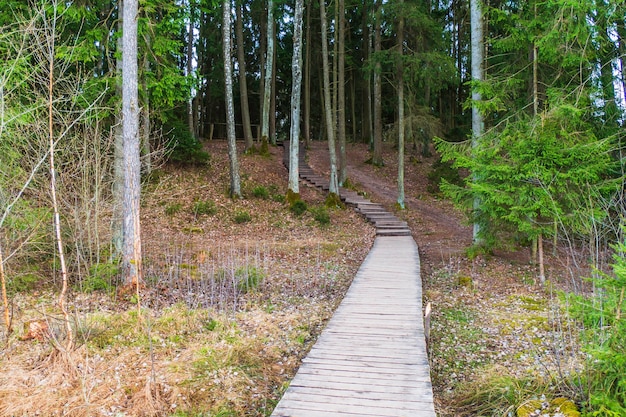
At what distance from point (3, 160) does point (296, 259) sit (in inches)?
242

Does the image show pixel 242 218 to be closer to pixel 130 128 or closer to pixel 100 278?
pixel 100 278

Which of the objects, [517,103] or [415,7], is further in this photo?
[415,7]

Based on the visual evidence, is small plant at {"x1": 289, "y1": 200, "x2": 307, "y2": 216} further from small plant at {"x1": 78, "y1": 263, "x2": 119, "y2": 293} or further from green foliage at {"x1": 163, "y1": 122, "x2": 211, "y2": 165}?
small plant at {"x1": 78, "y1": 263, "x2": 119, "y2": 293}

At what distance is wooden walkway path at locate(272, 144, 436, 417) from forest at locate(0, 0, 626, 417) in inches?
20.2

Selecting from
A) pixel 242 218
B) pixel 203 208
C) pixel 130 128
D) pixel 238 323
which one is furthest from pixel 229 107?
pixel 238 323

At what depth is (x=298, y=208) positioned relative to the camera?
1499cm

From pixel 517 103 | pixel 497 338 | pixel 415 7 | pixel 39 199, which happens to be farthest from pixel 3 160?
Result: pixel 415 7

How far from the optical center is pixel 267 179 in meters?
17.9

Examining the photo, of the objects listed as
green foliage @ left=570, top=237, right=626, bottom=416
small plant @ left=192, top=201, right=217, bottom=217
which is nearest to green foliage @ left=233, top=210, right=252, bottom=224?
small plant @ left=192, top=201, right=217, bottom=217

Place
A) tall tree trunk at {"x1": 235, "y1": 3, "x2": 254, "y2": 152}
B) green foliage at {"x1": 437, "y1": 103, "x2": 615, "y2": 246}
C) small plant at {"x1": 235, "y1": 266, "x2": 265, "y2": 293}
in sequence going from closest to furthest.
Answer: green foliage at {"x1": 437, "y1": 103, "x2": 615, "y2": 246} < small plant at {"x1": 235, "y1": 266, "x2": 265, "y2": 293} < tall tree trunk at {"x1": 235, "y1": 3, "x2": 254, "y2": 152}

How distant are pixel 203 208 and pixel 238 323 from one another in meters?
8.09

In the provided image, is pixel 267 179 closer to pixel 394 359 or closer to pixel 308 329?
pixel 308 329

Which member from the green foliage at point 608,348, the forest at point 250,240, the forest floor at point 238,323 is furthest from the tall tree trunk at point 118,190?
the green foliage at point 608,348

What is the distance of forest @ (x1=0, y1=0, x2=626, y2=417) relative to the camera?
185 inches
